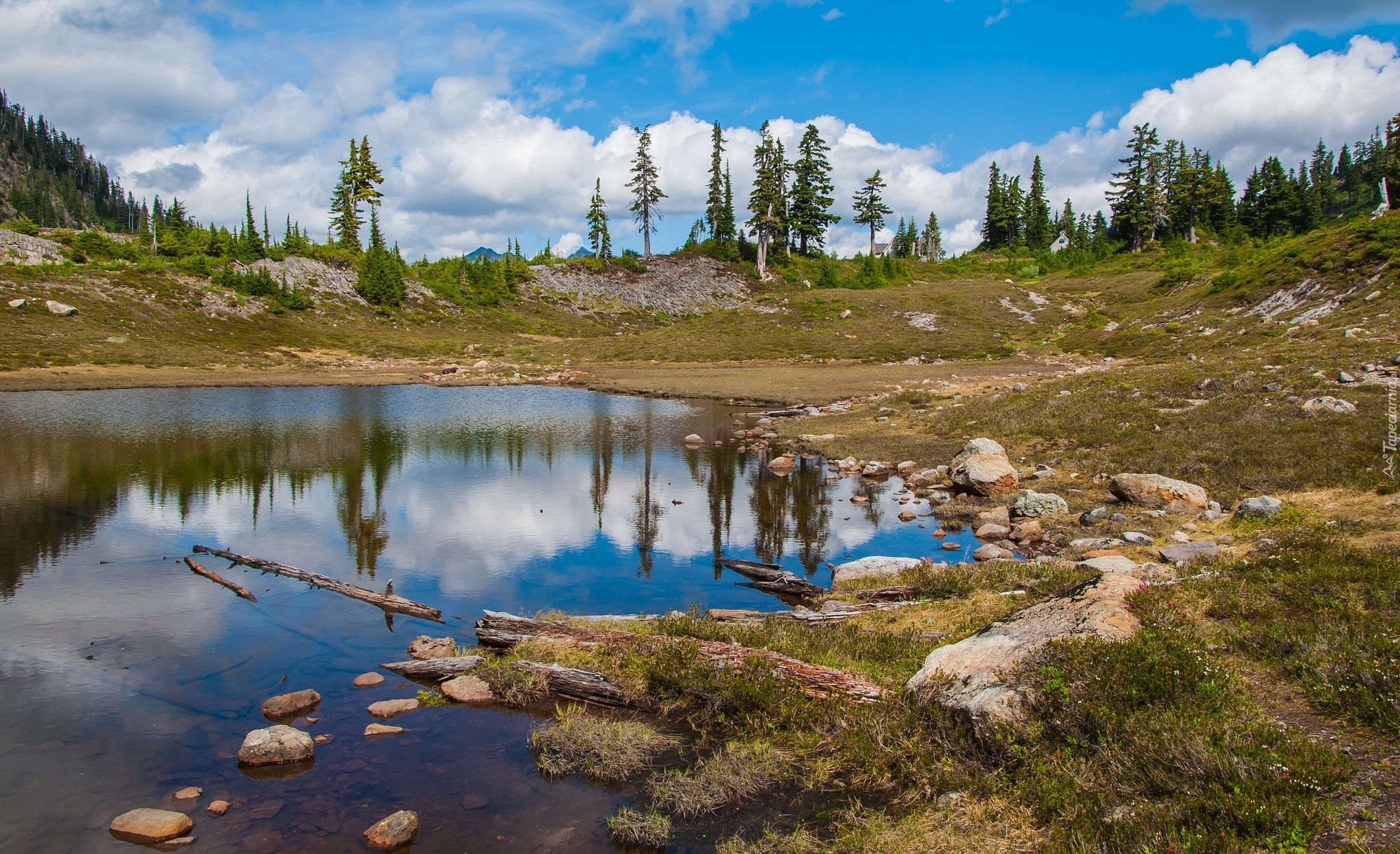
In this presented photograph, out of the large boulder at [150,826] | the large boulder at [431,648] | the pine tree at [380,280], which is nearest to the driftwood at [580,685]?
the large boulder at [431,648]

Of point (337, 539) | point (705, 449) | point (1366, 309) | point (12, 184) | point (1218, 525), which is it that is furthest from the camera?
point (12, 184)

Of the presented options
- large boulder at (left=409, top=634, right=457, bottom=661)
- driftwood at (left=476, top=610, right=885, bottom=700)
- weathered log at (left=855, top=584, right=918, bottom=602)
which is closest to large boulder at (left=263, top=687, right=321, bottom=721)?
large boulder at (left=409, top=634, right=457, bottom=661)

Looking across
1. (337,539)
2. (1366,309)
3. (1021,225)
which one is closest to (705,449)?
(337,539)

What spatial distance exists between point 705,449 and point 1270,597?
2309 cm

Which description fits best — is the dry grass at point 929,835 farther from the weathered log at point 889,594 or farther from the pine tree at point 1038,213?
the pine tree at point 1038,213

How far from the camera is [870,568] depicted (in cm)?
1521

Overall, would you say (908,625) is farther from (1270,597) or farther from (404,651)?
(404,651)

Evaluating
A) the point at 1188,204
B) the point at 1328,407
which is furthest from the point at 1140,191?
the point at 1328,407

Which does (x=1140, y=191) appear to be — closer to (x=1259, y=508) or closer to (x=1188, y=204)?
(x=1188, y=204)

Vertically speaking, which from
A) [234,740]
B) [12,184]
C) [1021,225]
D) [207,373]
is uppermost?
[12,184]

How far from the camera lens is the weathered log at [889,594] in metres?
13.3

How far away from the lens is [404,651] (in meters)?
11.7

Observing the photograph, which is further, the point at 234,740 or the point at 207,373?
the point at 207,373

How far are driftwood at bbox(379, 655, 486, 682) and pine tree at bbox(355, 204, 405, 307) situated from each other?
87510mm
